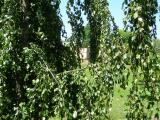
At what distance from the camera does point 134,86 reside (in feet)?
17.4

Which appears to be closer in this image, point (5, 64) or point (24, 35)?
point (5, 64)

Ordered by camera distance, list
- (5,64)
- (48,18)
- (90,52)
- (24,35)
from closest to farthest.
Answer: (5,64) < (24,35) < (48,18) < (90,52)

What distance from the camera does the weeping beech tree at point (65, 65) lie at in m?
5.27

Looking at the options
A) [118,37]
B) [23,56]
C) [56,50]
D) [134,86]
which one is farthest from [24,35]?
[134,86]

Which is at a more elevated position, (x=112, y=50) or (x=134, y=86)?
(x=112, y=50)

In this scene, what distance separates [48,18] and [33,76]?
1107mm

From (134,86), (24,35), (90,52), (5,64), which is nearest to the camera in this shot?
(134,86)

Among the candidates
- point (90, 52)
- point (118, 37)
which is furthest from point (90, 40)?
point (118, 37)

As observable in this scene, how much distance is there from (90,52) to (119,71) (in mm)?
2965

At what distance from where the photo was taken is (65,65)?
25.0ft

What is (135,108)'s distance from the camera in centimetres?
538

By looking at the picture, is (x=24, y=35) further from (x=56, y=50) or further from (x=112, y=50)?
(x=112, y=50)

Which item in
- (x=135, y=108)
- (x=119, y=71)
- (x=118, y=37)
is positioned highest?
(x=118, y=37)

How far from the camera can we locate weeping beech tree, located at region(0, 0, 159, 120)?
17.3ft
